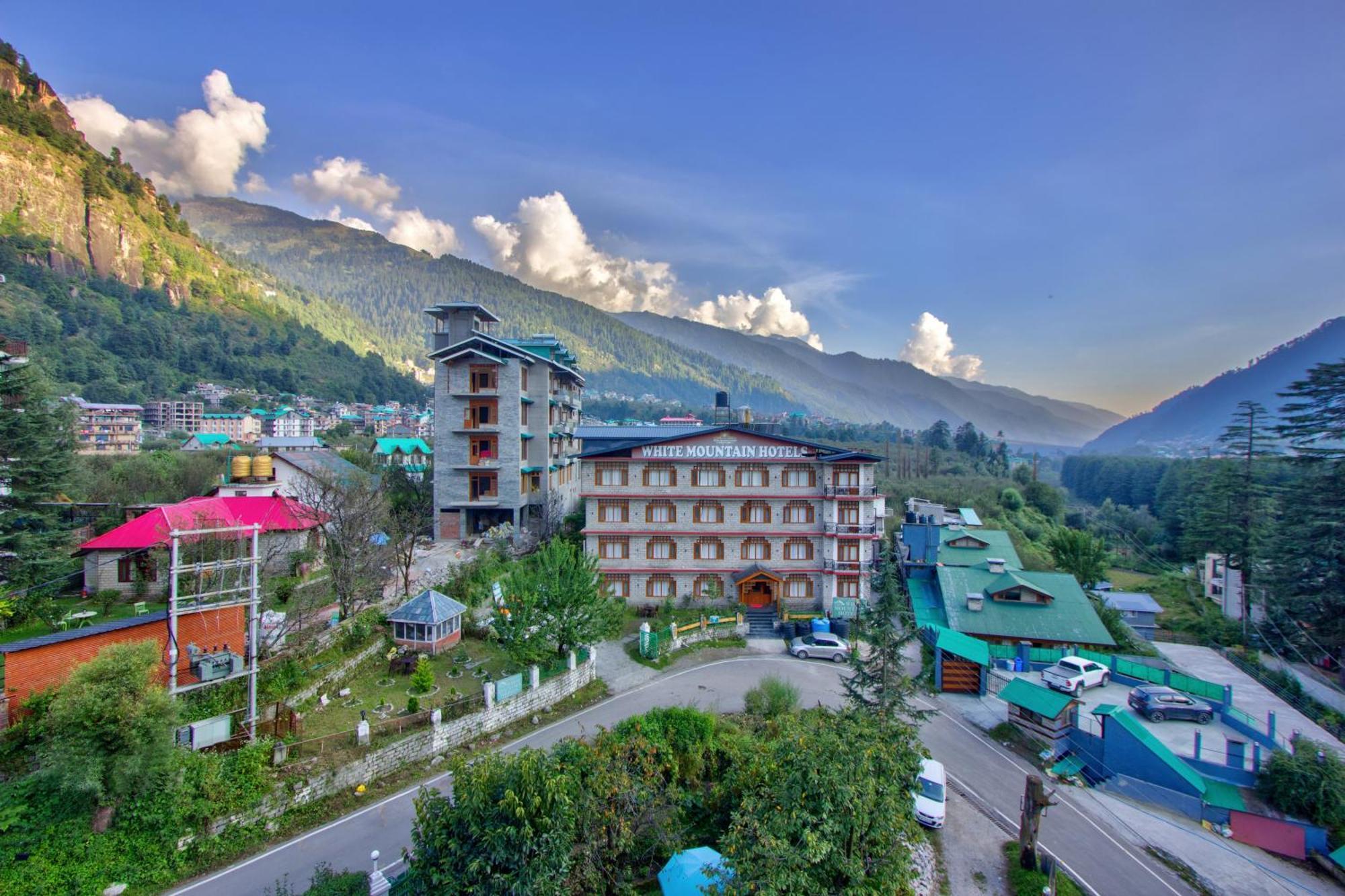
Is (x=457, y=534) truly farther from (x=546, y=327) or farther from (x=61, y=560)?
(x=546, y=327)

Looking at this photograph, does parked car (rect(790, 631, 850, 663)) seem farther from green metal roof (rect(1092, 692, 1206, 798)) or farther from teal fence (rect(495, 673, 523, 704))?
teal fence (rect(495, 673, 523, 704))

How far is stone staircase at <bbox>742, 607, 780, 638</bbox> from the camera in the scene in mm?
27125

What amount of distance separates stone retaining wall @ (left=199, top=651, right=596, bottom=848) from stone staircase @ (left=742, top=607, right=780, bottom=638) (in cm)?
988

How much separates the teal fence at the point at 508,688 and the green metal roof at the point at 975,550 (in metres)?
24.4

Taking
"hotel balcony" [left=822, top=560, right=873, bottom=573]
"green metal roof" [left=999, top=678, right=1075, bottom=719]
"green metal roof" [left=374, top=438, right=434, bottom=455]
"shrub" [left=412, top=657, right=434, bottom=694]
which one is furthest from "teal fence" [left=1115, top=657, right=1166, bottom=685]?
"green metal roof" [left=374, top=438, right=434, bottom=455]

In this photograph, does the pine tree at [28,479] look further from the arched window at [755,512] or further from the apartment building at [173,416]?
the apartment building at [173,416]

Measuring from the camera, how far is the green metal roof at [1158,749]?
1586 centimetres

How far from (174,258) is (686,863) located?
160 m

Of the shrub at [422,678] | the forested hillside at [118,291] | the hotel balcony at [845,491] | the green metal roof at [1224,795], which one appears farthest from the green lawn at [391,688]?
the forested hillside at [118,291]

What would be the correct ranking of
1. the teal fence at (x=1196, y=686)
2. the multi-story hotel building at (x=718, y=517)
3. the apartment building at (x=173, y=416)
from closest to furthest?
the teal fence at (x=1196, y=686), the multi-story hotel building at (x=718, y=517), the apartment building at (x=173, y=416)

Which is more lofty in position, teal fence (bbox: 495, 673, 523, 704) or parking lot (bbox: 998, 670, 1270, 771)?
teal fence (bbox: 495, 673, 523, 704)

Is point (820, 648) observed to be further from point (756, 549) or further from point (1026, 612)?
point (1026, 612)

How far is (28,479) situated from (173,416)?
3448 inches

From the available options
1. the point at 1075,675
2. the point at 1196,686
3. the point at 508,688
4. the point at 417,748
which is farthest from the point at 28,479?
the point at 1196,686
